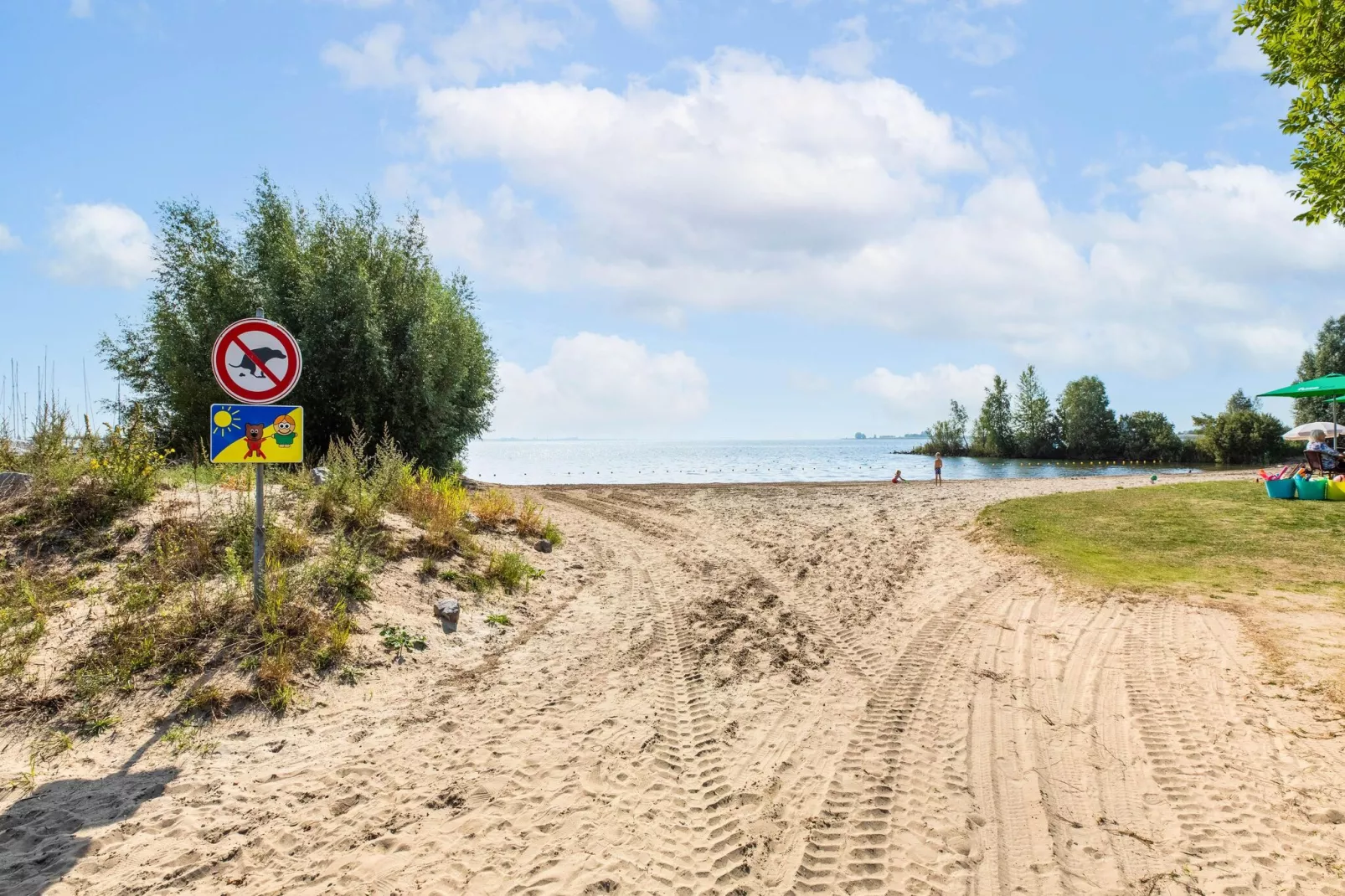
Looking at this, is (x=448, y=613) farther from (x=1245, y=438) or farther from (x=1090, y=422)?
(x=1090, y=422)

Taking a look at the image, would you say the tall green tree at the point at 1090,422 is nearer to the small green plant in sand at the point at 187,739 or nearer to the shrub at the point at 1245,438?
the shrub at the point at 1245,438

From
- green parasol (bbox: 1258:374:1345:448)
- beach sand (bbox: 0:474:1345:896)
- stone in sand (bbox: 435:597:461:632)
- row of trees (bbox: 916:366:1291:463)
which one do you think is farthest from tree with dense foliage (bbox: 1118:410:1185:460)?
stone in sand (bbox: 435:597:461:632)

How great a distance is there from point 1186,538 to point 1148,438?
7575cm

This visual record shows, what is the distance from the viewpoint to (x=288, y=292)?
55.7ft

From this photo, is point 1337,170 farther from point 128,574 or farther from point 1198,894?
point 128,574

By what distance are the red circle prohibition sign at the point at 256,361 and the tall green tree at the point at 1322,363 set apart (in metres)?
76.3

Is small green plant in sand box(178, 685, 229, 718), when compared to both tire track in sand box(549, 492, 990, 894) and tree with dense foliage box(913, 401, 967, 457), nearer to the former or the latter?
tire track in sand box(549, 492, 990, 894)

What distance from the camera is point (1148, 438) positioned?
73688 millimetres

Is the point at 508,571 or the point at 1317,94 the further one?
the point at 508,571

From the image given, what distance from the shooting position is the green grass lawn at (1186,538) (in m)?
9.60

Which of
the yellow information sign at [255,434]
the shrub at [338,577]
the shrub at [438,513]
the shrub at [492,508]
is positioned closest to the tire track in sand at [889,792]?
the shrub at [338,577]

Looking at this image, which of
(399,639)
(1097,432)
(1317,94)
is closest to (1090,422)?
(1097,432)

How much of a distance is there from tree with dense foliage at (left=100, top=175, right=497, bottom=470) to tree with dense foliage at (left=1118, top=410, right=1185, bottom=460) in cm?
7899

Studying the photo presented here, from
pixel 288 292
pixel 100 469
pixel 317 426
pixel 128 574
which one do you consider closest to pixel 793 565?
pixel 128 574
